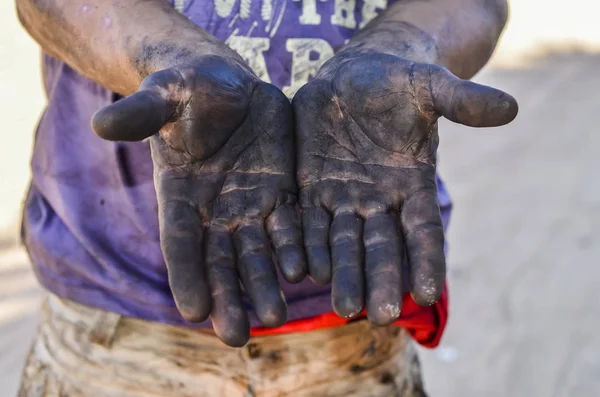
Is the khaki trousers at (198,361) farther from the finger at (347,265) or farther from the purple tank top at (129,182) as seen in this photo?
the finger at (347,265)

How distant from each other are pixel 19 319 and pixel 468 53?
2.42 meters

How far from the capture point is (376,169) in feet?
3.68

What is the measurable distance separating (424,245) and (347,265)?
105mm

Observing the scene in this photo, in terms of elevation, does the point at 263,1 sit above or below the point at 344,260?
above

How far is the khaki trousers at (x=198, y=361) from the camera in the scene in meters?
1.27

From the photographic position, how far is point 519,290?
11.2 ft

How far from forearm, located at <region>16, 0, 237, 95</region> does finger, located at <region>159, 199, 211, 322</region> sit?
247 mm

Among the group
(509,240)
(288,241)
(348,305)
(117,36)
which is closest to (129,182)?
(117,36)

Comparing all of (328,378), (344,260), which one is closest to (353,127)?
(344,260)

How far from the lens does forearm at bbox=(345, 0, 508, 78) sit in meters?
1.25

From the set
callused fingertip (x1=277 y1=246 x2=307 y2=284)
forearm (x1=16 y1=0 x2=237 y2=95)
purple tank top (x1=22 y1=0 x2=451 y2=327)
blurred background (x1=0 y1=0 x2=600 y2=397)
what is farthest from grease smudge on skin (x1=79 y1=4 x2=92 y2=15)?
blurred background (x1=0 y1=0 x2=600 y2=397)

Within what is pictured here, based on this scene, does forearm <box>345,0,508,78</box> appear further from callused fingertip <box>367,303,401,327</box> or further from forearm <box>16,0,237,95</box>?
callused fingertip <box>367,303,401,327</box>

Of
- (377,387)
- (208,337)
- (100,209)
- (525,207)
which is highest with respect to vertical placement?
(100,209)

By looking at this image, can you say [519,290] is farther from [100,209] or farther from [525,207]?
[100,209]
